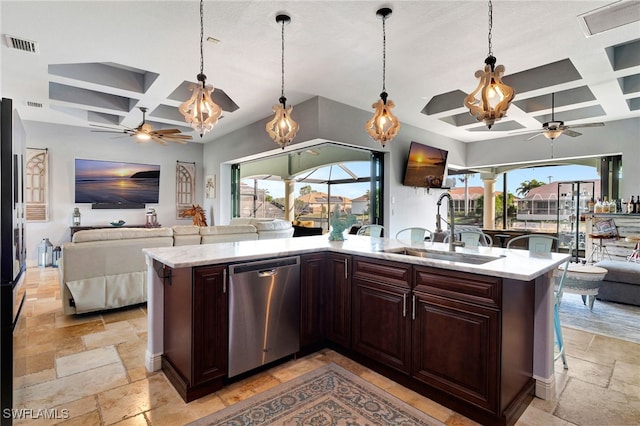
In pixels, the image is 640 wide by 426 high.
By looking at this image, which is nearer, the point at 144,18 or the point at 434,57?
the point at 144,18

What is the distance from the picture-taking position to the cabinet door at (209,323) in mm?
2084

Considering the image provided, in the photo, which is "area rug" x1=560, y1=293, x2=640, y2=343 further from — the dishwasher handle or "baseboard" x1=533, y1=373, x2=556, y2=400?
the dishwasher handle

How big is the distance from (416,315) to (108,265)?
11.0ft

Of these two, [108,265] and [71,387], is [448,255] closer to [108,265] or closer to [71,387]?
[71,387]

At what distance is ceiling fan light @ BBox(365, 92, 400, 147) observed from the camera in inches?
117

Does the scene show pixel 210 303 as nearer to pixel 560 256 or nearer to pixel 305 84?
pixel 560 256

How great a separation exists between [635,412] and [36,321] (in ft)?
17.0

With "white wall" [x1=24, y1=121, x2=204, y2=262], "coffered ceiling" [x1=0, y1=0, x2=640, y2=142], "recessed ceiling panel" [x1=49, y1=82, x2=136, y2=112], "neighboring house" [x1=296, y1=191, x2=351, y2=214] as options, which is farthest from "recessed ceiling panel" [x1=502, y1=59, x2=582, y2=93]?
Result: "white wall" [x1=24, y1=121, x2=204, y2=262]

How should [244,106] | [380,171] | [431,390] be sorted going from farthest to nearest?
[380,171]
[244,106]
[431,390]

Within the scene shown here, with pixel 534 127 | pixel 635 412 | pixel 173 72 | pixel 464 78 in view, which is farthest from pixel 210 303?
pixel 534 127

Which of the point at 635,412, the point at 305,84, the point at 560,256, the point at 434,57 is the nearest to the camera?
the point at 635,412

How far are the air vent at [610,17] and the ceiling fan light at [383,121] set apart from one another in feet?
5.57

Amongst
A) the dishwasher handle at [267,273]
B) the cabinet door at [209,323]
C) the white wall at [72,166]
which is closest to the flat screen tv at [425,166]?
the dishwasher handle at [267,273]

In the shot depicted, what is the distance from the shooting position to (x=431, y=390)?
2.10 meters
